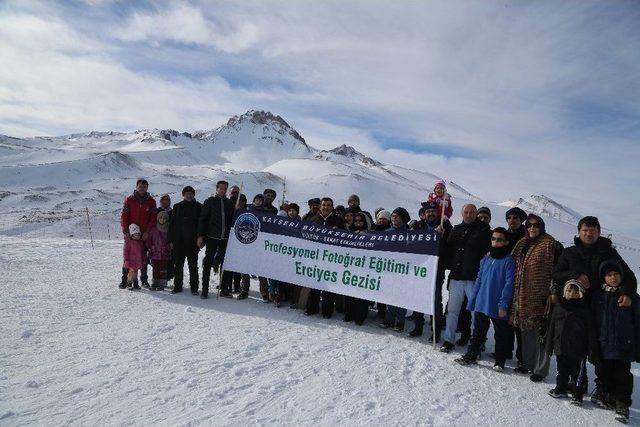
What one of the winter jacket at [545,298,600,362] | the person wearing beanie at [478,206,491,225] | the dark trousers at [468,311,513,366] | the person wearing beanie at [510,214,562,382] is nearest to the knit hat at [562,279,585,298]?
the winter jacket at [545,298,600,362]

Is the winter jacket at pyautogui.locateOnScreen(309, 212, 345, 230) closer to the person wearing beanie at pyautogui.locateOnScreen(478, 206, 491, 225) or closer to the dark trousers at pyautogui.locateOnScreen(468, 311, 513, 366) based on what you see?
the person wearing beanie at pyautogui.locateOnScreen(478, 206, 491, 225)

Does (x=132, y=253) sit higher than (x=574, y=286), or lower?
lower

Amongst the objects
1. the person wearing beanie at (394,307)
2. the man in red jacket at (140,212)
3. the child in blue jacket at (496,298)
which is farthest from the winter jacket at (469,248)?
the man in red jacket at (140,212)

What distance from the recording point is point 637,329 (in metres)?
4.03

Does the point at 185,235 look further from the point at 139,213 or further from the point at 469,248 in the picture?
the point at 469,248

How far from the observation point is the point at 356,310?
6590 millimetres

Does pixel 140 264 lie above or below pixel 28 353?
above

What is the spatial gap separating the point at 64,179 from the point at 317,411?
83.4 meters

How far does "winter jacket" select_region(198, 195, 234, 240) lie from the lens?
745 cm

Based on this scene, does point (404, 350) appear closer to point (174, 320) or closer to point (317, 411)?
point (317, 411)

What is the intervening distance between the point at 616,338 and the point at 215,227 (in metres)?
6.23

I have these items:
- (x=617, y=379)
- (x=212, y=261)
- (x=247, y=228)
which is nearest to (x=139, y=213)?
(x=212, y=261)

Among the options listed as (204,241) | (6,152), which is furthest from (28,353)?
(6,152)

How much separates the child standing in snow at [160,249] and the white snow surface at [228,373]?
3.04 ft
